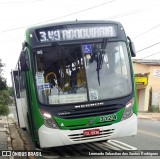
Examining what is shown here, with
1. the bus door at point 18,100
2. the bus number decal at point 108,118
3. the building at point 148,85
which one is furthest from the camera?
the building at point 148,85

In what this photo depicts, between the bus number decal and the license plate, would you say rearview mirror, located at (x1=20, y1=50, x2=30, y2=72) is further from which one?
the bus number decal

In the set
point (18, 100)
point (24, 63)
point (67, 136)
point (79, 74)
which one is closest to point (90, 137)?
point (67, 136)

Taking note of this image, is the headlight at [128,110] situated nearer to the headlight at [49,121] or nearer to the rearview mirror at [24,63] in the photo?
the headlight at [49,121]

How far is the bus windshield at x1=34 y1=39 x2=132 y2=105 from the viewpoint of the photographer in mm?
8352

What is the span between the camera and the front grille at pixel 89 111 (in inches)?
322

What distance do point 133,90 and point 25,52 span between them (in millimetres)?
2791

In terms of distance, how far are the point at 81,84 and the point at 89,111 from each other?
0.66 metres

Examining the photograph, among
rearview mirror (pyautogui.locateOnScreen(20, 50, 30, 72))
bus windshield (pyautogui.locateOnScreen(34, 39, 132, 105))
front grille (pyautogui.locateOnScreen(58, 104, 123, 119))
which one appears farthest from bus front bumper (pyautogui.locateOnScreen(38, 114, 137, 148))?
rearview mirror (pyautogui.locateOnScreen(20, 50, 30, 72))

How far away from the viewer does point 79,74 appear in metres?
8.45

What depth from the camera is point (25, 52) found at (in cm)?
880

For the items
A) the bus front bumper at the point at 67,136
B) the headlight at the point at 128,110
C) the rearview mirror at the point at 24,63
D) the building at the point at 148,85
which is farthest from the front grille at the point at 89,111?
the building at the point at 148,85

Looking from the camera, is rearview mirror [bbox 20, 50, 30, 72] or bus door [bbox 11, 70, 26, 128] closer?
rearview mirror [bbox 20, 50, 30, 72]

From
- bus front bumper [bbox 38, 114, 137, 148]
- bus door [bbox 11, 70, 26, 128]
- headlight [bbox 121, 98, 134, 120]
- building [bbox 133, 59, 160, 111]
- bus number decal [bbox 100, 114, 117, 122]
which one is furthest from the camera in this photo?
building [bbox 133, 59, 160, 111]

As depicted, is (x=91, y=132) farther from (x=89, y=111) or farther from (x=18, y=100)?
(x=18, y=100)
